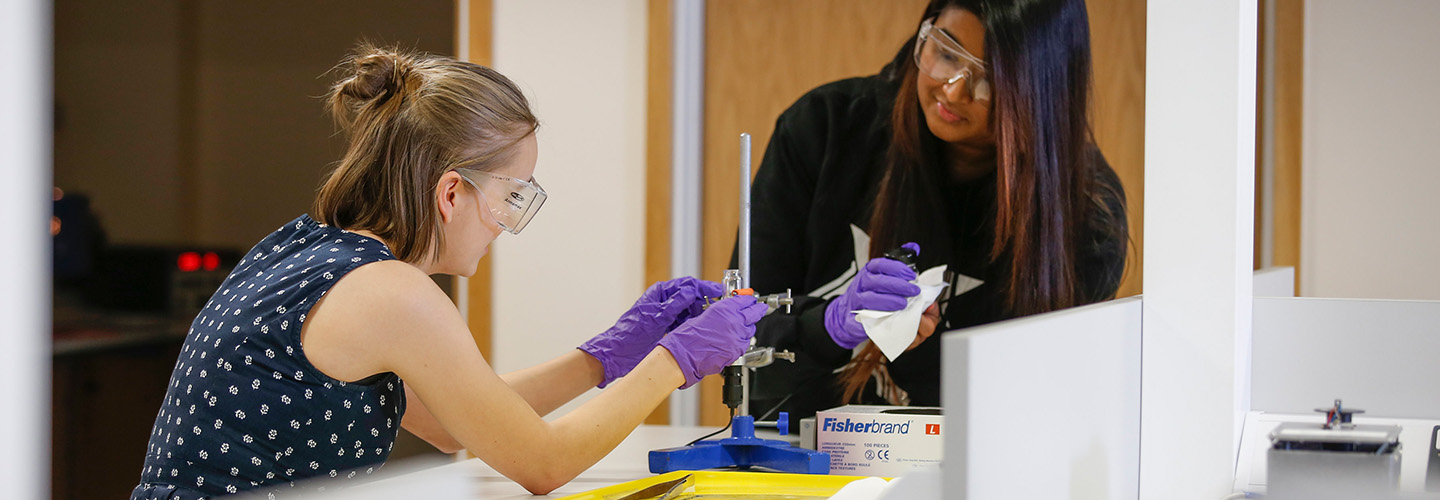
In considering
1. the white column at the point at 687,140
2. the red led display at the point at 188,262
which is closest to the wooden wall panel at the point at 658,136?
the white column at the point at 687,140

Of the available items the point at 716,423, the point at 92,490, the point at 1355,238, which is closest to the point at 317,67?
the point at 92,490

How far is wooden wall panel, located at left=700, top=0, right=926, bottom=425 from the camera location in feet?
6.86

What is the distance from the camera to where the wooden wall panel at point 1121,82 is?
1923mm

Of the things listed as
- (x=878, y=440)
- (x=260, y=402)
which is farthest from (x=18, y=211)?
(x=878, y=440)

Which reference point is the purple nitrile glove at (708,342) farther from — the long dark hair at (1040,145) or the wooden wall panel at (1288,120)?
the wooden wall panel at (1288,120)

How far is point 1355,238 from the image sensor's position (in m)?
2.00

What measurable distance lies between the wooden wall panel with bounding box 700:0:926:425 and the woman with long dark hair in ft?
0.13

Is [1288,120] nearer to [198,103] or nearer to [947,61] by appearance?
[947,61]

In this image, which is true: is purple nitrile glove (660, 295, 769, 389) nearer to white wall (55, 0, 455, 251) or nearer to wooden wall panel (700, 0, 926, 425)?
wooden wall panel (700, 0, 926, 425)

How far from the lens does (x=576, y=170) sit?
237 cm

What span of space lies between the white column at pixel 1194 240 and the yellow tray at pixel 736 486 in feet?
1.21

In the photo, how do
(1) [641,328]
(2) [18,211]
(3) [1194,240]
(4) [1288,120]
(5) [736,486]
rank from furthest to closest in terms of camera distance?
(4) [1288,120] < (1) [641,328] < (5) [736,486] < (2) [18,211] < (3) [1194,240]

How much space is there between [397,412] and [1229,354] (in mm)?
950

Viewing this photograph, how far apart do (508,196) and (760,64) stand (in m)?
0.99
